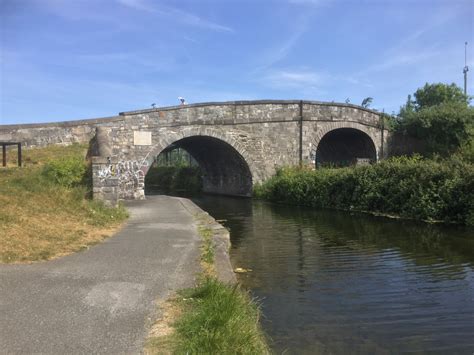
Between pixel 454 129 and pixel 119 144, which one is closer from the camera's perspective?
pixel 119 144

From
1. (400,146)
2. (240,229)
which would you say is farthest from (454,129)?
(240,229)

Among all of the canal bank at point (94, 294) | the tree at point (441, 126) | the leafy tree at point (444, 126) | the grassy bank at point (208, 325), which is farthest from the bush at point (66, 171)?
the leafy tree at point (444, 126)

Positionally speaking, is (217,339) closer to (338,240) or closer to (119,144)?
(338,240)

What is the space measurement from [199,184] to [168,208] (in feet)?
63.7

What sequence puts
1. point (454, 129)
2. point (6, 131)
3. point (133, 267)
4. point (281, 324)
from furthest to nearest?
point (454, 129)
point (6, 131)
point (133, 267)
point (281, 324)

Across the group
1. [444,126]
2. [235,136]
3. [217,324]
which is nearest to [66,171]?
[217,324]

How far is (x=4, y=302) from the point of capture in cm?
404

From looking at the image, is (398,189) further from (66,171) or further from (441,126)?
(441,126)

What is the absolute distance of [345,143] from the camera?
28016 mm

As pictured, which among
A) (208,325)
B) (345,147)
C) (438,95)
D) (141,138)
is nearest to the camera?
(208,325)

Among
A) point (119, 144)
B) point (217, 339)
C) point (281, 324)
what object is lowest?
point (281, 324)

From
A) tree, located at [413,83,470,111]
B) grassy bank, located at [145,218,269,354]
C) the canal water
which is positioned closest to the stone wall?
the canal water

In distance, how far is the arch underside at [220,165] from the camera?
22.9 meters

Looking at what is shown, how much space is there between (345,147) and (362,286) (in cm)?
2298
